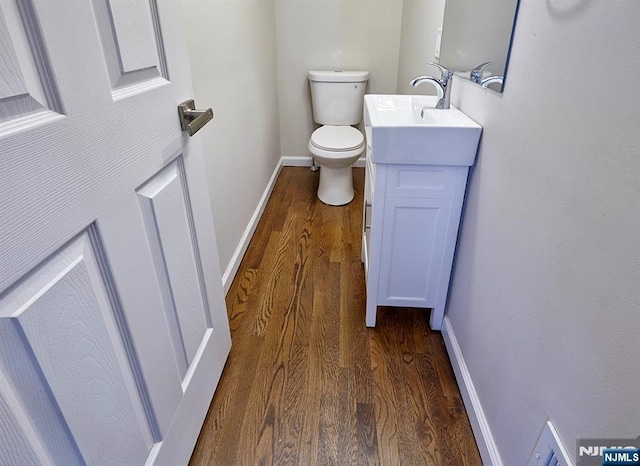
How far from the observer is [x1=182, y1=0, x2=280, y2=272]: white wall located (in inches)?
56.9

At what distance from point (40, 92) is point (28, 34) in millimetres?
71

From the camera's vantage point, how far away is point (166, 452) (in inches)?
36.4

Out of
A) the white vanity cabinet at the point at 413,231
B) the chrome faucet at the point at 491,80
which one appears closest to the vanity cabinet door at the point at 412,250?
the white vanity cabinet at the point at 413,231

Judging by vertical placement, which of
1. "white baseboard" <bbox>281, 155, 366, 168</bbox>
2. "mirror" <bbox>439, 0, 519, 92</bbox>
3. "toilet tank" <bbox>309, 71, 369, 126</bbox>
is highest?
"mirror" <bbox>439, 0, 519, 92</bbox>

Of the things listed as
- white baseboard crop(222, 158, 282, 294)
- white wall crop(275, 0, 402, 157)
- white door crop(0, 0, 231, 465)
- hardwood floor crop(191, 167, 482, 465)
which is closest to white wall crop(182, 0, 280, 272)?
white baseboard crop(222, 158, 282, 294)

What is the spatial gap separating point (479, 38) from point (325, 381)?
49.4 inches

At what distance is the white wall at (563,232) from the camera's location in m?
0.58

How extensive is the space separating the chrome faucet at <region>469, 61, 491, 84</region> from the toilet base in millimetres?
1330

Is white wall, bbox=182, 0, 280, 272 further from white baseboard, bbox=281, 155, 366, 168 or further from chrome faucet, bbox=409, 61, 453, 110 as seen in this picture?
chrome faucet, bbox=409, 61, 453, 110

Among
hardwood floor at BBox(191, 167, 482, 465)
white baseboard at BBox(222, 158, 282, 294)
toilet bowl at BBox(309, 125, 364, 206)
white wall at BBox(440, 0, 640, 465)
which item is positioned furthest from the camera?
toilet bowl at BBox(309, 125, 364, 206)

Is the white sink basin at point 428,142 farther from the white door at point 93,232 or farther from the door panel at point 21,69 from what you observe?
the door panel at point 21,69

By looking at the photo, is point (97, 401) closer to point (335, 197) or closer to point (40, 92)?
point (40, 92)

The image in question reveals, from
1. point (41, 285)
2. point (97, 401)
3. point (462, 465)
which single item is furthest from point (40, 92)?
point (462, 465)

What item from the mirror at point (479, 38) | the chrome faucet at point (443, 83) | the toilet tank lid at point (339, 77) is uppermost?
the mirror at point (479, 38)
